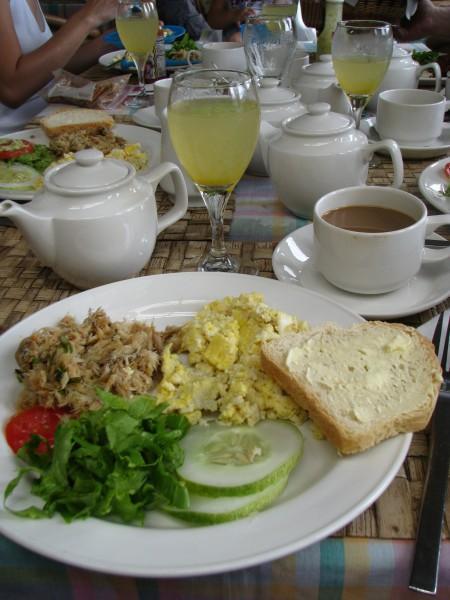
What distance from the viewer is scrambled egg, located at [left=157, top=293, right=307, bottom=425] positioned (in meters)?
0.76

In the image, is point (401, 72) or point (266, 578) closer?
point (266, 578)

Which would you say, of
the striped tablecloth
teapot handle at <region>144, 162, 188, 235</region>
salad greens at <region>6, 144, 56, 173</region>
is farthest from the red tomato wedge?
the striped tablecloth

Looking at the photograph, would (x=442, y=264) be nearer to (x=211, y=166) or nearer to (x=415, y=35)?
(x=211, y=166)

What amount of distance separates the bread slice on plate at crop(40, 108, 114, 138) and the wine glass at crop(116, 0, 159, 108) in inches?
12.1

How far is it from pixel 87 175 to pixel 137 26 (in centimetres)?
141

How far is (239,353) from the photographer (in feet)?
2.77

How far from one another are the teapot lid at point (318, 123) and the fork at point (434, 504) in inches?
27.4

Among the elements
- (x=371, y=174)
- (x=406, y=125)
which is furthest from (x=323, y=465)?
(x=406, y=125)

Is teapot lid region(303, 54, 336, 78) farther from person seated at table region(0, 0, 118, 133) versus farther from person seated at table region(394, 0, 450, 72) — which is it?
person seated at table region(394, 0, 450, 72)

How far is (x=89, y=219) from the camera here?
40.4 inches

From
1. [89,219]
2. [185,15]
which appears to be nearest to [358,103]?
[89,219]

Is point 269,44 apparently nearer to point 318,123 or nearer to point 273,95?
point 273,95

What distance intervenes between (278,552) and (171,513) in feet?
0.46

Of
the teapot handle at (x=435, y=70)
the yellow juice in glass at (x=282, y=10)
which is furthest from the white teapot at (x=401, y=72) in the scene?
the yellow juice in glass at (x=282, y=10)
